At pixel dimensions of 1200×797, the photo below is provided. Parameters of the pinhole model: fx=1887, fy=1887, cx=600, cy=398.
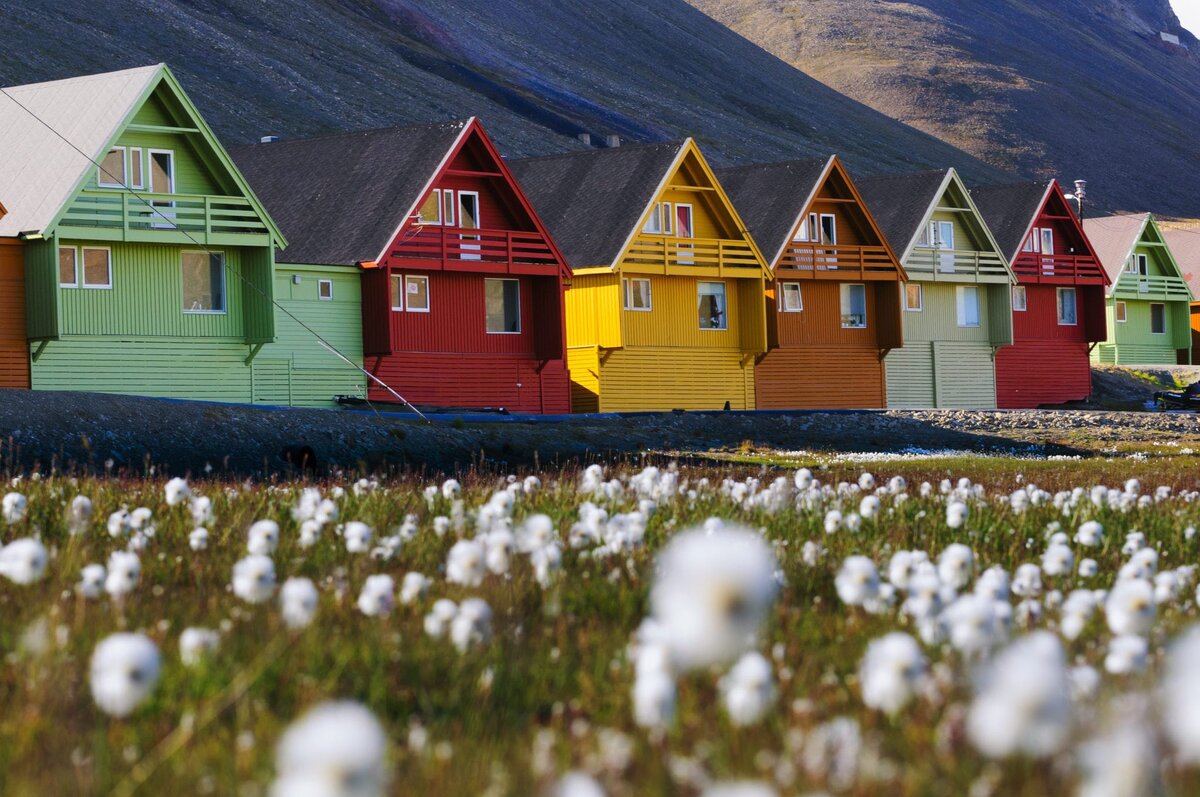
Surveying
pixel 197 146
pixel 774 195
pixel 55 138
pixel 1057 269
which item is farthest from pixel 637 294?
pixel 1057 269

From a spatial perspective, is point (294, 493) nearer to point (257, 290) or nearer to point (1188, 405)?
point (257, 290)

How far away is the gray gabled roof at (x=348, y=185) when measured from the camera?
45.6 m

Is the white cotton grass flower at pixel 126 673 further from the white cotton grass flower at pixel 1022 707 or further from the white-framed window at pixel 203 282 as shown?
the white-framed window at pixel 203 282

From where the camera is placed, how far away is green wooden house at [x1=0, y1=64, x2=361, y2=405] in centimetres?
4000

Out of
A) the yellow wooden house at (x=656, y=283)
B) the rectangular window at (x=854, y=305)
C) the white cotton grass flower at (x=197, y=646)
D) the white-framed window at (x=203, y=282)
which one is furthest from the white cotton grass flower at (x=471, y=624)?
the rectangular window at (x=854, y=305)

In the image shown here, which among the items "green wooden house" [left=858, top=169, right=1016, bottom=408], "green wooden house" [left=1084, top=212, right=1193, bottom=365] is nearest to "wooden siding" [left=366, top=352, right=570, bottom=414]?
"green wooden house" [left=858, top=169, right=1016, bottom=408]

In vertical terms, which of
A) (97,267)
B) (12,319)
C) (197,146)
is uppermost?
(197,146)

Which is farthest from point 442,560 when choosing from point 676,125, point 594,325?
point 676,125

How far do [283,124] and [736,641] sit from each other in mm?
113187

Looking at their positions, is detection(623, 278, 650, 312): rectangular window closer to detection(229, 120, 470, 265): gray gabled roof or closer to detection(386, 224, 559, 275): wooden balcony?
detection(386, 224, 559, 275): wooden balcony

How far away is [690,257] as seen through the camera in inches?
2047

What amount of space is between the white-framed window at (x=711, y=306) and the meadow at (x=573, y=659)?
134 ft

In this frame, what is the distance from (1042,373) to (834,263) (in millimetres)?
14214

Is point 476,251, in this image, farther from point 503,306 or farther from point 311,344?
point 311,344
